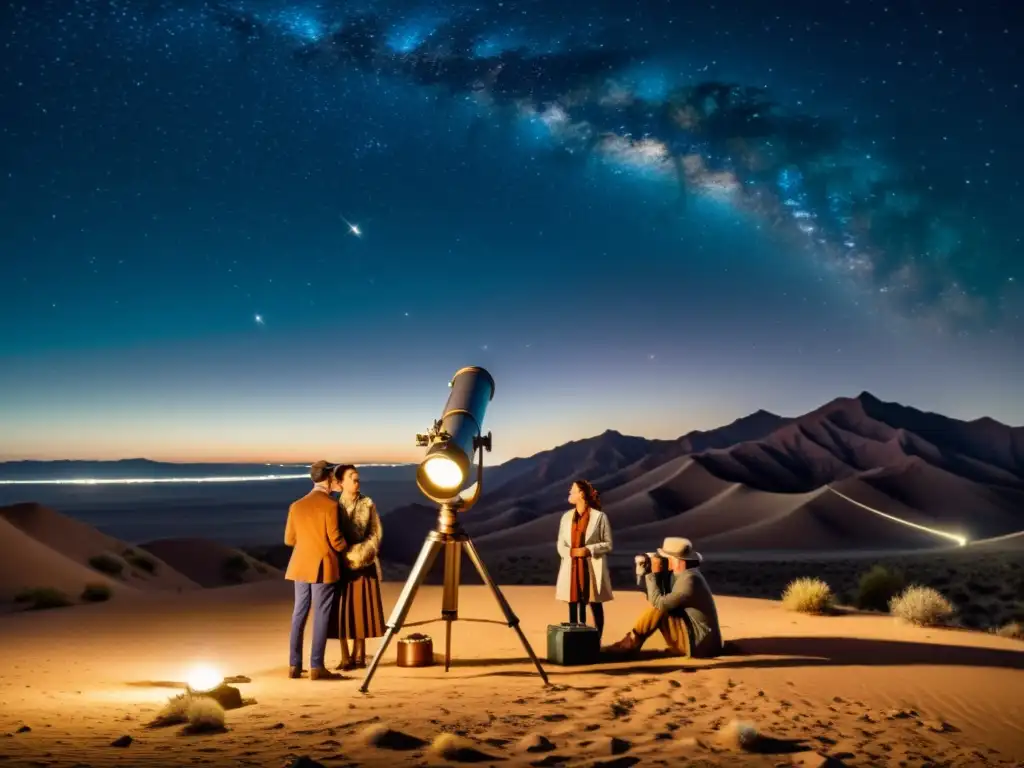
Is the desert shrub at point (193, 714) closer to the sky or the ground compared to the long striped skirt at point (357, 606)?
closer to the ground

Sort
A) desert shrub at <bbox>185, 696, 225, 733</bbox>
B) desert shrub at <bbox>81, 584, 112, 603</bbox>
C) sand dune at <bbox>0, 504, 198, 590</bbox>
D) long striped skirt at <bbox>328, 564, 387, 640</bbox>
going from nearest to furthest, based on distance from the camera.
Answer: desert shrub at <bbox>185, 696, 225, 733</bbox> < long striped skirt at <bbox>328, 564, 387, 640</bbox> < desert shrub at <bbox>81, 584, 112, 603</bbox> < sand dune at <bbox>0, 504, 198, 590</bbox>

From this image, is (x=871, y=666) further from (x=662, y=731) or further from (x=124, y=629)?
(x=124, y=629)

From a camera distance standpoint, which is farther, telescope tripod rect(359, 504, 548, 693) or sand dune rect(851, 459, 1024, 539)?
sand dune rect(851, 459, 1024, 539)

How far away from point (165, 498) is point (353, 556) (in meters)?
148

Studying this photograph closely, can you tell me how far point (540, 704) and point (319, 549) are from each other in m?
2.67

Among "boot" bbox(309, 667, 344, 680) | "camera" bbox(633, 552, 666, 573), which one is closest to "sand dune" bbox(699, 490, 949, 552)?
"camera" bbox(633, 552, 666, 573)

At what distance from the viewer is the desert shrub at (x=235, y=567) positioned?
3391cm

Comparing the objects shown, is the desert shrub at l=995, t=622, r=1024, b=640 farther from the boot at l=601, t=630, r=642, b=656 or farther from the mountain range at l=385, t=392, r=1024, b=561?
the mountain range at l=385, t=392, r=1024, b=561

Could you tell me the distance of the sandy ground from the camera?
21.2 feet

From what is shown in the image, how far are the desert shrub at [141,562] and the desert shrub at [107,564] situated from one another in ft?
4.95

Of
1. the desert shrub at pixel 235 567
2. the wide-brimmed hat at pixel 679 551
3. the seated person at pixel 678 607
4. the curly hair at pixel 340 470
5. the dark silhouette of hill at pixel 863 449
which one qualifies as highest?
the dark silhouette of hill at pixel 863 449

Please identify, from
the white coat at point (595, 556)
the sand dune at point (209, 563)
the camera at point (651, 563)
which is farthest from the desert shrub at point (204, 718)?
the sand dune at point (209, 563)

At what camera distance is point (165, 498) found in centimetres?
14662

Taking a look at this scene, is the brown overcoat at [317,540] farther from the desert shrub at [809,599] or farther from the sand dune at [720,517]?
the sand dune at [720,517]
